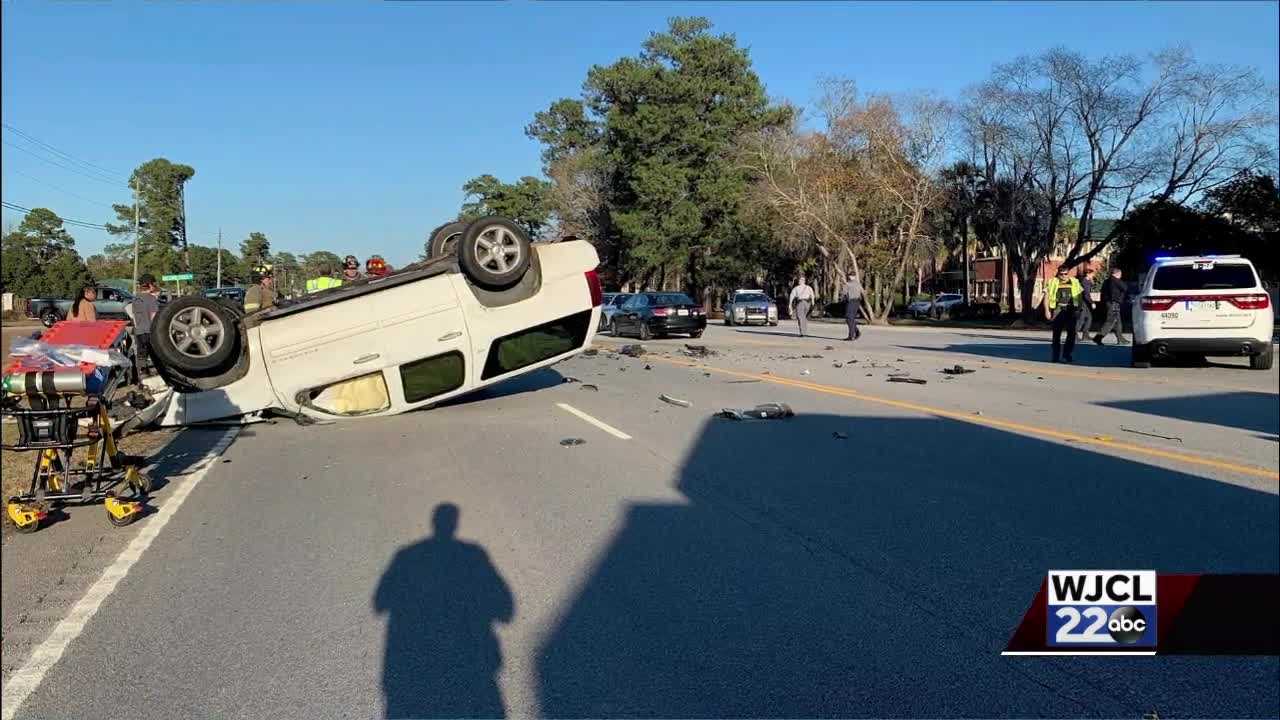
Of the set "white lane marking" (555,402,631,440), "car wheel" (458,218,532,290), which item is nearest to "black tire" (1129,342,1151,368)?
"white lane marking" (555,402,631,440)

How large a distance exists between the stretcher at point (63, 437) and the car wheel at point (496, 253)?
3.90m

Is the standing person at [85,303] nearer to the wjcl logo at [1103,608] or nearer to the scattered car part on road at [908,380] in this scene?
the scattered car part on road at [908,380]

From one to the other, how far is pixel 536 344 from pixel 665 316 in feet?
55.6

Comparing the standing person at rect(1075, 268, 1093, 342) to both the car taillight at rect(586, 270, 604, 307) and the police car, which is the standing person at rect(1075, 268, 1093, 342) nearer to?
the police car

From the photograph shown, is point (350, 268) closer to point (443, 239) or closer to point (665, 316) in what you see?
point (443, 239)

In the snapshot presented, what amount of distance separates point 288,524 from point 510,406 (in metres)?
5.89

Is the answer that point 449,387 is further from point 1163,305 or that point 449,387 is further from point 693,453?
point 1163,305

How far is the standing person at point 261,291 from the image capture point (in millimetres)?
12886

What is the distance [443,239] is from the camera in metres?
11.7

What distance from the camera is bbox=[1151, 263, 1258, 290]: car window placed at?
7141 millimetres

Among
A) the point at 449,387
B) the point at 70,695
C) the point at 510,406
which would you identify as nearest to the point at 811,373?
the point at 510,406

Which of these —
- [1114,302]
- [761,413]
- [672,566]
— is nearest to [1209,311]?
[761,413]

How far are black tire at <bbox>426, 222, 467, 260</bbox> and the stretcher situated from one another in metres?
5.16

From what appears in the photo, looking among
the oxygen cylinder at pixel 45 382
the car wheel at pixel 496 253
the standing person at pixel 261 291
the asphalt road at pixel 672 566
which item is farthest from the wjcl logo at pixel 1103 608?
the standing person at pixel 261 291
